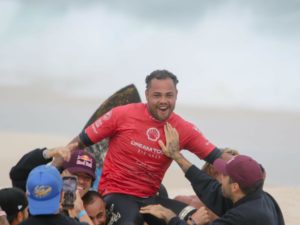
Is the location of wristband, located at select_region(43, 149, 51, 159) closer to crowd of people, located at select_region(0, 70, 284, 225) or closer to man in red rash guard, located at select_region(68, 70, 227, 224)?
crowd of people, located at select_region(0, 70, 284, 225)

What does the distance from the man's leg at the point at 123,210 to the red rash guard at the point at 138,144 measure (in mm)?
104

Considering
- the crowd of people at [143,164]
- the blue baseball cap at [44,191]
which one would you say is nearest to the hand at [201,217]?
the crowd of people at [143,164]

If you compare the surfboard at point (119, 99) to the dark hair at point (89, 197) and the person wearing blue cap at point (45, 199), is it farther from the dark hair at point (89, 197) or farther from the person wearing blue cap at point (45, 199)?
the person wearing blue cap at point (45, 199)

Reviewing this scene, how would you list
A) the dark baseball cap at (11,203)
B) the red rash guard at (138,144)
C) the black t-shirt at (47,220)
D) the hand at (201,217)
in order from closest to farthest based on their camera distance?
1. the black t-shirt at (47,220)
2. the dark baseball cap at (11,203)
3. the hand at (201,217)
4. the red rash guard at (138,144)

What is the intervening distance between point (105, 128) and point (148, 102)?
0.49 meters

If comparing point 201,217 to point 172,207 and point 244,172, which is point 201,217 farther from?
point 244,172

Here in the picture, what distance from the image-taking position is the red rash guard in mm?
6316

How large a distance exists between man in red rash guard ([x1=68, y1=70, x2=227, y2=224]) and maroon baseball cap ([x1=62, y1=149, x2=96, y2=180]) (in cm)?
20

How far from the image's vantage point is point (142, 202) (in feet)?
20.7

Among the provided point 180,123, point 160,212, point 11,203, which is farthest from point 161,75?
point 11,203

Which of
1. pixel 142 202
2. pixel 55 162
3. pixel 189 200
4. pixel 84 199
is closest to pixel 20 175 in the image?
pixel 55 162

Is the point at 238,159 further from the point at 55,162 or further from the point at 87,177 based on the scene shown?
the point at 55,162

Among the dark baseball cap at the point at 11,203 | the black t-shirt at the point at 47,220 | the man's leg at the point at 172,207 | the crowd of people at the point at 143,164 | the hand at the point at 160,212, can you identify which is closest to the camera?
the black t-shirt at the point at 47,220

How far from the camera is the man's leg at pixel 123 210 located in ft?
19.8
